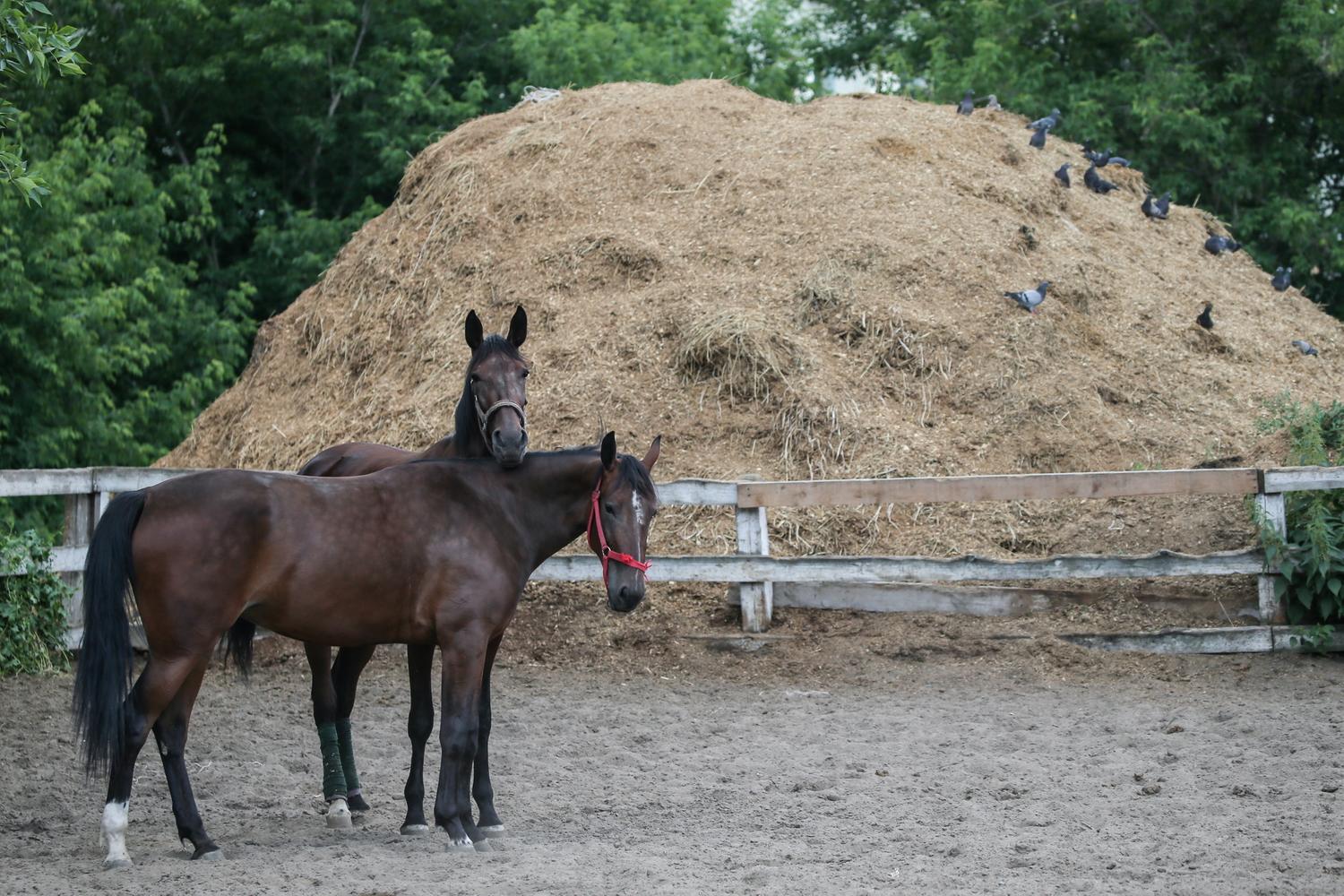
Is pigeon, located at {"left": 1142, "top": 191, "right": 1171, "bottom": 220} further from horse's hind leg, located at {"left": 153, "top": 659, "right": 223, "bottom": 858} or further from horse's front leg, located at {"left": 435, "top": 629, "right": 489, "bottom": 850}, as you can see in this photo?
horse's hind leg, located at {"left": 153, "top": 659, "right": 223, "bottom": 858}

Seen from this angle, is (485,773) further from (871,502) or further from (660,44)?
(660,44)

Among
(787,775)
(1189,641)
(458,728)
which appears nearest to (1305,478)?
(1189,641)

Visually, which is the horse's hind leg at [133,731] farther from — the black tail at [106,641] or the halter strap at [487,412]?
the halter strap at [487,412]

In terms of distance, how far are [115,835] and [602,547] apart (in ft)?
7.21

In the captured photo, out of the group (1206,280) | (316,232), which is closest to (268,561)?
(1206,280)

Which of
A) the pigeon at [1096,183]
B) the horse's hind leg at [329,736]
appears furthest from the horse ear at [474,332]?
the pigeon at [1096,183]

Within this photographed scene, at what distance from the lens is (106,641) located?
5137mm

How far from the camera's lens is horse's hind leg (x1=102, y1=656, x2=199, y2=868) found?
5117 millimetres

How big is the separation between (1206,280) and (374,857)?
11.2 m

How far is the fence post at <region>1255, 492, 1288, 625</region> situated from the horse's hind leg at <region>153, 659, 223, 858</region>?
644 centimetres

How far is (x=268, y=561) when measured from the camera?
5293 millimetres

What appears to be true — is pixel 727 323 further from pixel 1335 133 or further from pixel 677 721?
pixel 1335 133

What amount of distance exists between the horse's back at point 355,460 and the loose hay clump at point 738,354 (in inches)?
161

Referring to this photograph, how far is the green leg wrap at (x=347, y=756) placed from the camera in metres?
6.05
